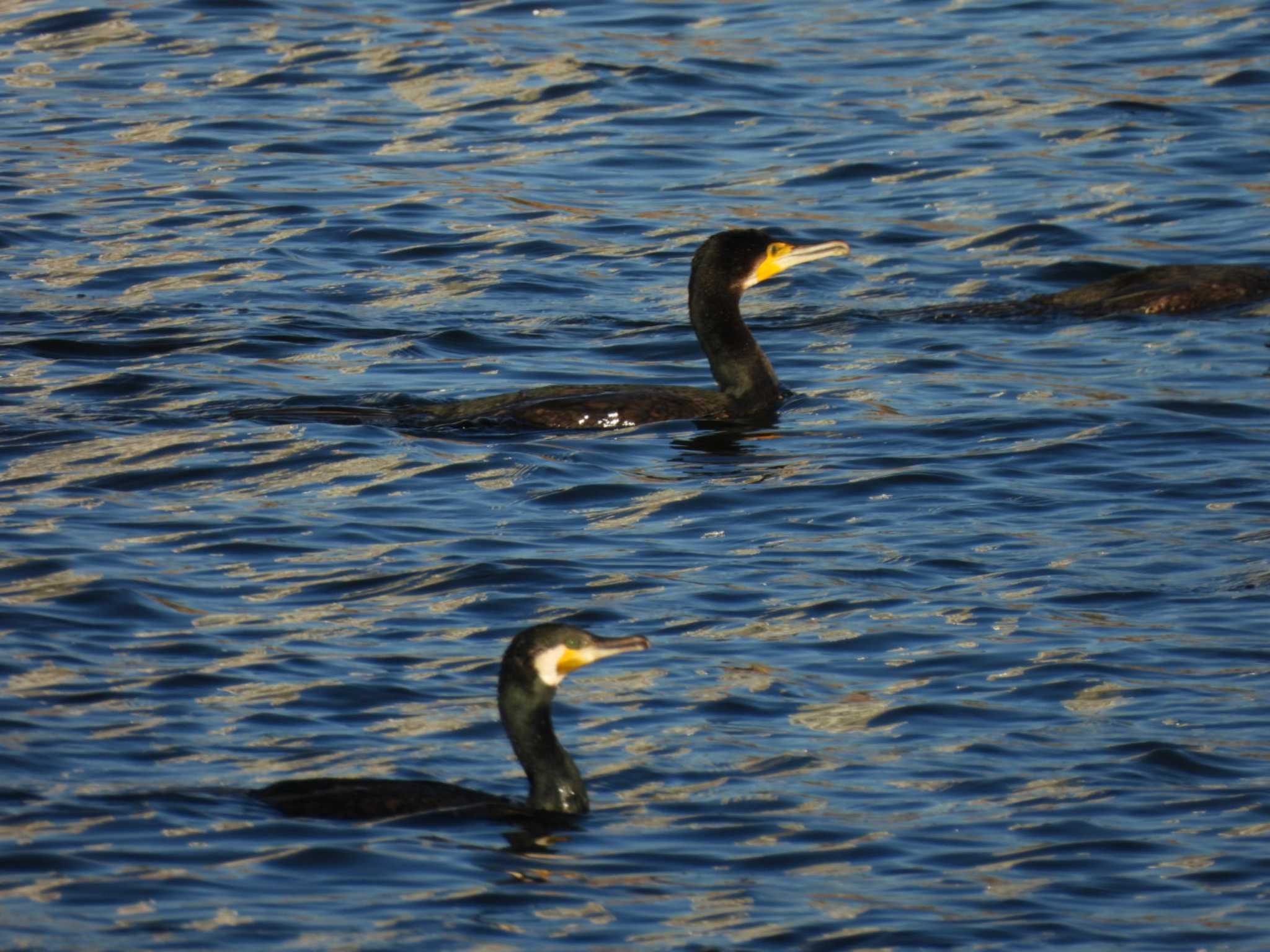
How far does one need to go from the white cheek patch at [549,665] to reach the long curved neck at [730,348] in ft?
16.2

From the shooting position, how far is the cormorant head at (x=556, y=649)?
7266 millimetres

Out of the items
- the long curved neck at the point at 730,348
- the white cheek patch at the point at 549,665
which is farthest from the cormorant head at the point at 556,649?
the long curved neck at the point at 730,348

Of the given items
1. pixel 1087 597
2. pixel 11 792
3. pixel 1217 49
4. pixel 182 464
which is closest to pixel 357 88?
pixel 1217 49

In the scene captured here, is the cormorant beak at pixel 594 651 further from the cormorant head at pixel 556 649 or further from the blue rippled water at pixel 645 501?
the blue rippled water at pixel 645 501

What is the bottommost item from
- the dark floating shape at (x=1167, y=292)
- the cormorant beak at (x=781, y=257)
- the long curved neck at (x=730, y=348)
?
the dark floating shape at (x=1167, y=292)

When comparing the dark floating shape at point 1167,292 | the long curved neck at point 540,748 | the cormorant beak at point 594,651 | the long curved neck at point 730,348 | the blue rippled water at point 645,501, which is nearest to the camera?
the blue rippled water at point 645,501

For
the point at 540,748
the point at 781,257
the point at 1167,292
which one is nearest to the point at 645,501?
the point at 781,257

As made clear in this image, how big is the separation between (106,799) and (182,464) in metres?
3.91

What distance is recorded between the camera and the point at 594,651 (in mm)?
7332

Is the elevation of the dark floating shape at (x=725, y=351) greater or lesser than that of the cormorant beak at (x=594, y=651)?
lesser

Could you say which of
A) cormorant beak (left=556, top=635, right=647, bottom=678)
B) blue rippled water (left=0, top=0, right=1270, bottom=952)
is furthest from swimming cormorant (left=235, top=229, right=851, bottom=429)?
cormorant beak (left=556, top=635, right=647, bottom=678)

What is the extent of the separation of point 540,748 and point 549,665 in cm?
25

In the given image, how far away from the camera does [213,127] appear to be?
18.4 metres

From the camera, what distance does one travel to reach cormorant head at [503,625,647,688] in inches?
286
